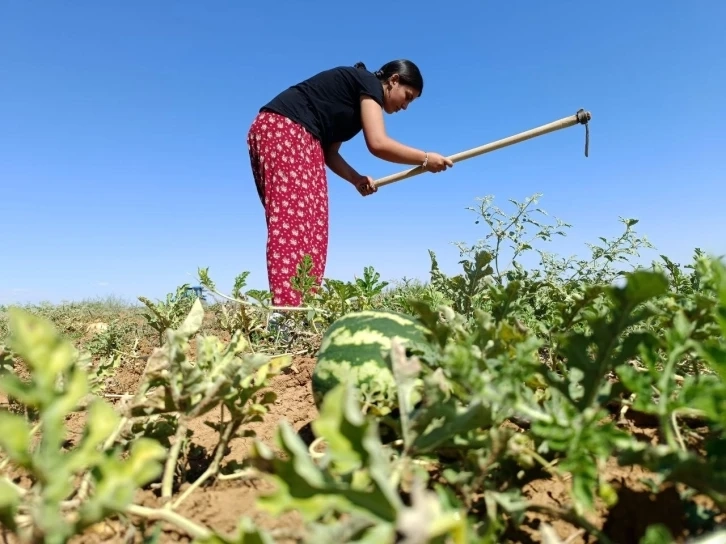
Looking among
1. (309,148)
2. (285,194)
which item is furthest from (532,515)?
(309,148)

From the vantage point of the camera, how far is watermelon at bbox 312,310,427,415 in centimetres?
179

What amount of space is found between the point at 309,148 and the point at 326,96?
0.47m

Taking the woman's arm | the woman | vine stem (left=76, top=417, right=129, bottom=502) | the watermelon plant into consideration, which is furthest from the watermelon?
the woman's arm

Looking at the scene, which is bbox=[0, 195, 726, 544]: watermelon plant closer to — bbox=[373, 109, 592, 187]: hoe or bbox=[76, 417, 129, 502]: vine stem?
bbox=[76, 417, 129, 502]: vine stem

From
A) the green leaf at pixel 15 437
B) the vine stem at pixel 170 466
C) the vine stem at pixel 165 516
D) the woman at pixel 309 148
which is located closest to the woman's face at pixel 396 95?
the woman at pixel 309 148

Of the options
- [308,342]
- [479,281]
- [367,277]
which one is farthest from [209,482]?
[308,342]

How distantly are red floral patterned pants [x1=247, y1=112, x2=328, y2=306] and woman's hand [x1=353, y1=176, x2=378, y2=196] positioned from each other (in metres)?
0.95

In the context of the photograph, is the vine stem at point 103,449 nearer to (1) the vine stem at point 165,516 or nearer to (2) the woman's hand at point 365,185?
(1) the vine stem at point 165,516

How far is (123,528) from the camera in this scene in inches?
52.0

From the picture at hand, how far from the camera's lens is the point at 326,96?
5090 mm

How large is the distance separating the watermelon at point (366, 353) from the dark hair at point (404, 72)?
3641 millimetres

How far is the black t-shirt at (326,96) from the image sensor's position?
5020 millimetres

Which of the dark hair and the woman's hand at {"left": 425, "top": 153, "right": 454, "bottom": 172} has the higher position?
the dark hair

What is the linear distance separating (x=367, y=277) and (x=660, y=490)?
2.12 metres
